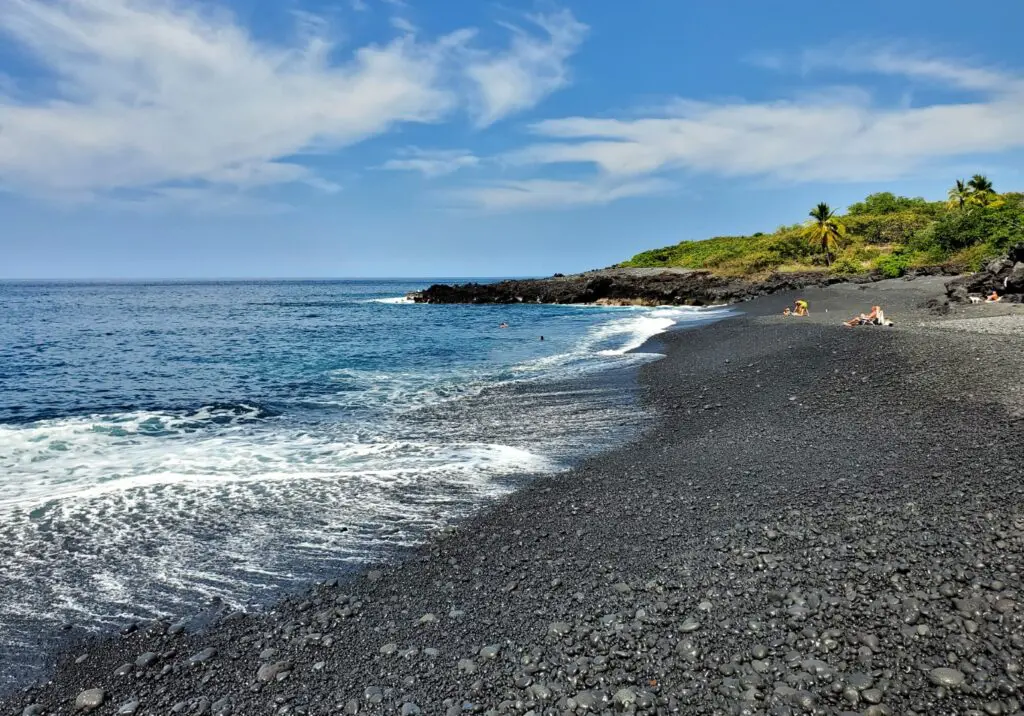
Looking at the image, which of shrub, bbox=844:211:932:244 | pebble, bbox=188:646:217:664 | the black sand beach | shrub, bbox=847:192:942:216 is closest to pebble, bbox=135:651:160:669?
the black sand beach

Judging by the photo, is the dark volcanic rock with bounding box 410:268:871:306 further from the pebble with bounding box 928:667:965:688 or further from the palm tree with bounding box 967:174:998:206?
the pebble with bounding box 928:667:965:688

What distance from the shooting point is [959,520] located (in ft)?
20.1

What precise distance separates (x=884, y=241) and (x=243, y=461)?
9540 centimetres

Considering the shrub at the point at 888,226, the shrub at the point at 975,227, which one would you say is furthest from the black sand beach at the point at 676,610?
the shrub at the point at 888,226

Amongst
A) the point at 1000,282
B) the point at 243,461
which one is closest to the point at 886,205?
the point at 1000,282

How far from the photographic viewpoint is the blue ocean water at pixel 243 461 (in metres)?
6.62

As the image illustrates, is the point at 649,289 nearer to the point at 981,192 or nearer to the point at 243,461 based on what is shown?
the point at 981,192

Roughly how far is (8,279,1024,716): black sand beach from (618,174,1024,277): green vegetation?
48634 millimetres

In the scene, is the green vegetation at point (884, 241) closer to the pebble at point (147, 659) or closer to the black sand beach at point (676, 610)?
the black sand beach at point (676, 610)

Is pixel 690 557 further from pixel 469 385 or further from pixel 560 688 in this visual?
pixel 469 385

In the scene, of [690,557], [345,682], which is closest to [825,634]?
[690,557]

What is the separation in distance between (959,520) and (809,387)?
24.1 ft

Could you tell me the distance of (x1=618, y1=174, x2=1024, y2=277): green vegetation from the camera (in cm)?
5441

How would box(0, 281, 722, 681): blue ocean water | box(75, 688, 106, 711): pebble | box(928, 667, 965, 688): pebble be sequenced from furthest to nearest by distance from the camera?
box(0, 281, 722, 681): blue ocean water
box(75, 688, 106, 711): pebble
box(928, 667, 965, 688): pebble
